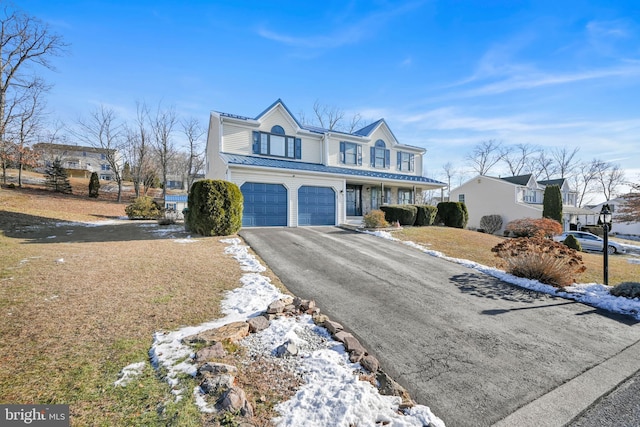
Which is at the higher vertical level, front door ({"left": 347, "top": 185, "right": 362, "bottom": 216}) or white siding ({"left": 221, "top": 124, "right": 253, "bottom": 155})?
white siding ({"left": 221, "top": 124, "right": 253, "bottom": 155})

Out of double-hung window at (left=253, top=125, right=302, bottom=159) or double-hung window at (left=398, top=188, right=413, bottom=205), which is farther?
double-hung window at (left=398, top=188, right=413, bottom=205)

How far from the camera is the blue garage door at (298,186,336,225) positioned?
52.9 ft

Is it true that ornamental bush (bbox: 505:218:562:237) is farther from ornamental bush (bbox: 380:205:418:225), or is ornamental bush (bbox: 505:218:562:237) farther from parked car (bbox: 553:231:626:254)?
ornamental bush (bbox: 380:205:418:225)

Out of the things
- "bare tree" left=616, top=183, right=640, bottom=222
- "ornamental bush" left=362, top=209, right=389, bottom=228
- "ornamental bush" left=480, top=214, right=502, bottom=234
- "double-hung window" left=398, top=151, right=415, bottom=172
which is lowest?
"ornamental bush" left=480, top=214, right=502, bottom=234

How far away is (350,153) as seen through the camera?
68.3 feet

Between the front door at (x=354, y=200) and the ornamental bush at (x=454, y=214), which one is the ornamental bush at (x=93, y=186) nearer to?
the front door at (x=354, y=200)

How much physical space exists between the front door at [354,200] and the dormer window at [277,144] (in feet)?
15.8

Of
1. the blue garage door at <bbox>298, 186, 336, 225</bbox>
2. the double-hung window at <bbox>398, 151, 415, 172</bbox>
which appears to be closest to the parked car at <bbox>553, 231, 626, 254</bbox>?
the double-hung window at <bbox>398, 151, 415, 172</bbox>

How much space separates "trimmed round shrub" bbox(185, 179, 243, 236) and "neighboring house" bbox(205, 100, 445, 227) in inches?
95.8

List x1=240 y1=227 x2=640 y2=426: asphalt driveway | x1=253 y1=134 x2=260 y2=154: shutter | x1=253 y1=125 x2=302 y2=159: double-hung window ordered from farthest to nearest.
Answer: x1=253 y1=125 x2=302 y2=159: double-hung window → x1=253 y1=134 x2=260 y2=154: shutter → x1=240 y1=227 x2=640 y2=426: asphalt driveway

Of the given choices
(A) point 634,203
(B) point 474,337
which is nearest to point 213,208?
(B) point 474,337

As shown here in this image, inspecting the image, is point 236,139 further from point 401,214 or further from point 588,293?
point 588,293

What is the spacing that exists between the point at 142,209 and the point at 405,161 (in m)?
23.8

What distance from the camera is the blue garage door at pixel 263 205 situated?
1448 centimetres
